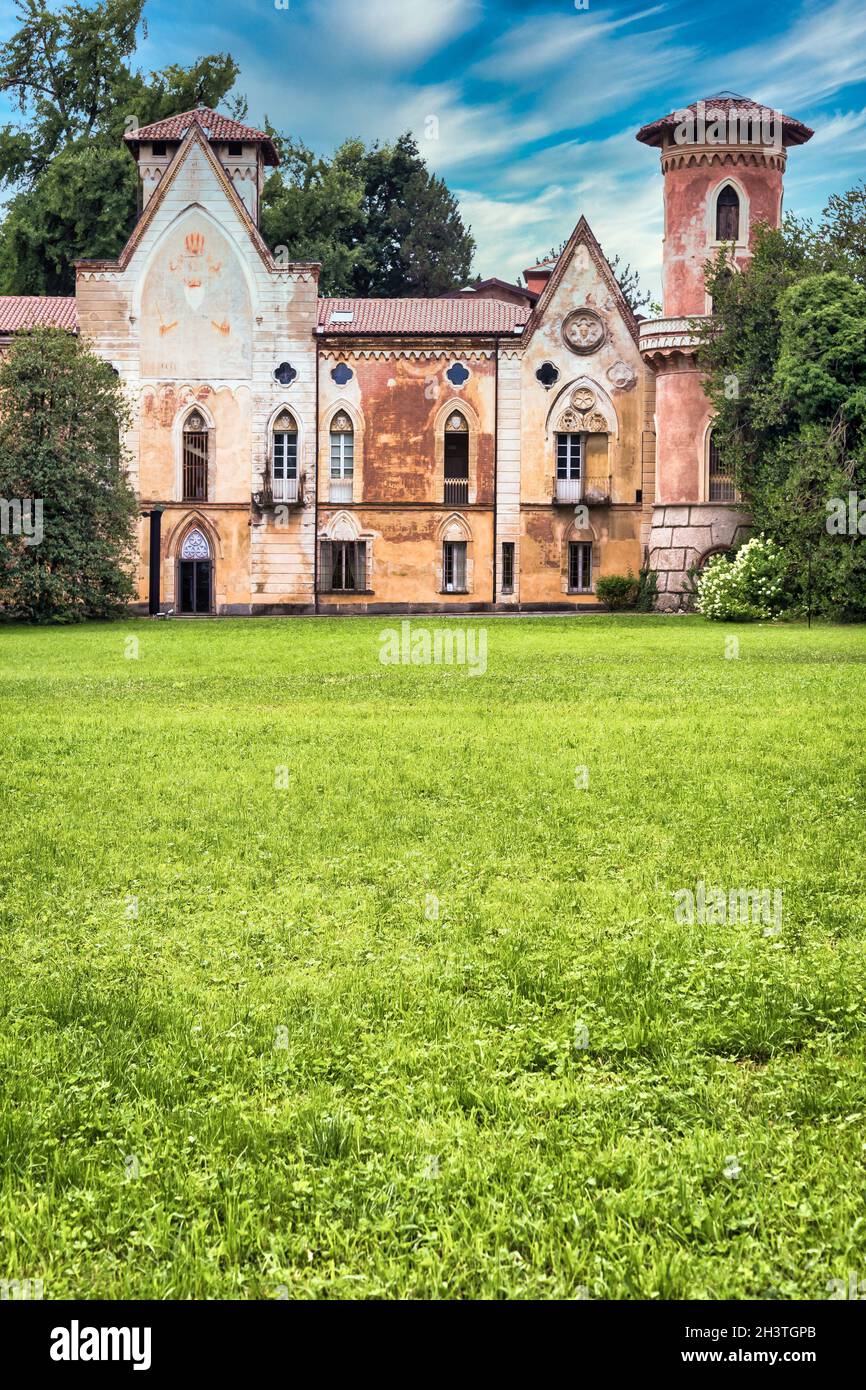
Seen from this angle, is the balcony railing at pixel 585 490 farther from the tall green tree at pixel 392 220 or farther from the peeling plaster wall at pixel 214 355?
the tall green tree at pixel 392 220

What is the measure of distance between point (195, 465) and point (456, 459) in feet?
31.9

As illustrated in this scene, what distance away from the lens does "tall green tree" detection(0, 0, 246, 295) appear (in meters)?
61.2

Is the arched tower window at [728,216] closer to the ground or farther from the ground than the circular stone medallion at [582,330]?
farther from the ground

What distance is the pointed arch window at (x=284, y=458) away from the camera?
53.4 m

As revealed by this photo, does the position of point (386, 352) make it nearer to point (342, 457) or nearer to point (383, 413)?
point (383, 413)

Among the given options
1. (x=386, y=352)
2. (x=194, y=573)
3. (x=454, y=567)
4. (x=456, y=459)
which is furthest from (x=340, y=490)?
(x=194, y=573)

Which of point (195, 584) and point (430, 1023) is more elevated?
point (195, 584)

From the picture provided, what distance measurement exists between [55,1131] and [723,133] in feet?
169

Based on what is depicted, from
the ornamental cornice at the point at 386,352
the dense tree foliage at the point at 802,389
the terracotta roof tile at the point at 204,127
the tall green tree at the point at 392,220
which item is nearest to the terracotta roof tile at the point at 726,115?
the dense tree foliage at the point at 802,389

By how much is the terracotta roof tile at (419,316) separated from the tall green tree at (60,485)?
11.1 m

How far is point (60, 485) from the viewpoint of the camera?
44.2 m

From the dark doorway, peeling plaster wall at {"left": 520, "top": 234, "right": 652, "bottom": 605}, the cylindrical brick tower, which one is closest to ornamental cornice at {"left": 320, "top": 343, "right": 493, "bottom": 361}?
peeling plaster wall at {"left": 520, "top": 234, "right": 652, "bottom": 605}

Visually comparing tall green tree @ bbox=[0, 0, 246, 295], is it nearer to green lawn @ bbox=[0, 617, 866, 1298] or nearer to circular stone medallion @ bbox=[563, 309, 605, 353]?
circular stone medallion @ bbox=[563, 309, 605, 353]

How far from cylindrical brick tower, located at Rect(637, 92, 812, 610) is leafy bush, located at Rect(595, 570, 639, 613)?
3.49ft
